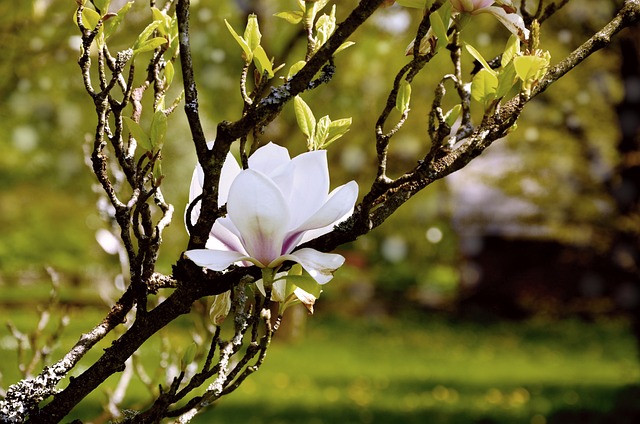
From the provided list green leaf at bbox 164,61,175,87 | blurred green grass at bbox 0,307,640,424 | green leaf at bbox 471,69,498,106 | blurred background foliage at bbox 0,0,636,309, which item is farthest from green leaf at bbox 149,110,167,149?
blurred green grass at bbox 0,307,640,424

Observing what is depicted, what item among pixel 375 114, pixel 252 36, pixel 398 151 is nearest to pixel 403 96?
pixel 252 36

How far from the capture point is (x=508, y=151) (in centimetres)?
875

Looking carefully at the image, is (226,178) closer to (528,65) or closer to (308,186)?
(308,186)

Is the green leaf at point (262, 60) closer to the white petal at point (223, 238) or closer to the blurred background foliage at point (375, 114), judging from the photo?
the white petal at point (223, 238)

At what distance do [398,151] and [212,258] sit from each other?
9.69m

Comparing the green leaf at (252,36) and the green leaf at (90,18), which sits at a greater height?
the green leaf at (90,18)

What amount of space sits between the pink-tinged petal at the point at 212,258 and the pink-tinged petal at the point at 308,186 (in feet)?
0.25

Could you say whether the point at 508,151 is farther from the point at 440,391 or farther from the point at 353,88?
the point at 440,391

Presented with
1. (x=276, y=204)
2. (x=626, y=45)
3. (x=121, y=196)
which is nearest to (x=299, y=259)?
(x=276, y=204)

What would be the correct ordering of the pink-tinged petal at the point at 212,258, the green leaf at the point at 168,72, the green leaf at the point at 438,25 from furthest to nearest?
the green leaf at the point at 168,72 < the green leaf at the point at 438,25 < the pink-tinged petal at the point at 212,258

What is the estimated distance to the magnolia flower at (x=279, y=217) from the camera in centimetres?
76

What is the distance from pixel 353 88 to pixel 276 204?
863cm

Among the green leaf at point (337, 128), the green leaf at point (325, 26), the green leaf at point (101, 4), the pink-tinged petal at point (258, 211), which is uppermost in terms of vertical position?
the green leaf at point (101, 4)

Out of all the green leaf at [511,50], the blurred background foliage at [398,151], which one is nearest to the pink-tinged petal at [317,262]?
the green leaf at [511,50]
